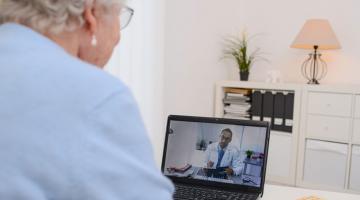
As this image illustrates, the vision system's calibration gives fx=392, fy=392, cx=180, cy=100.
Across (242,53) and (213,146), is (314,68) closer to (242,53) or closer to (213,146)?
(242,53)

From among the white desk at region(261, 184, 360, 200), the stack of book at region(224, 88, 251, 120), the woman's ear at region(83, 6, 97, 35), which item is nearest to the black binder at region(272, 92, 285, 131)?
the stack of book at region(224, 88, 251, 120)

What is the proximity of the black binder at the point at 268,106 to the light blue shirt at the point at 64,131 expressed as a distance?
290cm

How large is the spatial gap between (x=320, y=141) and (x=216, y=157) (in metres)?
2.16

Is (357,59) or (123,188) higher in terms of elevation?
(357,59)

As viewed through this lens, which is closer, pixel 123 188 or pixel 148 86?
pixel 123 188

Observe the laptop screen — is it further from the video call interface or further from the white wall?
the white wall

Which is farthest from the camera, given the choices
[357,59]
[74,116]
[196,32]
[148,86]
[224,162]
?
[357,59]

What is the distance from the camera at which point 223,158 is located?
1.31 m

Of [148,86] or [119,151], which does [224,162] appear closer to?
[119,151]

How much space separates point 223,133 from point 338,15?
2647 mm

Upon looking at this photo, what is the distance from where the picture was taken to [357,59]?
344cm

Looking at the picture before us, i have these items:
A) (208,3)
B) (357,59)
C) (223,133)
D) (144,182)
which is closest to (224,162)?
(223,133)

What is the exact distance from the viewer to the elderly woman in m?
0.52

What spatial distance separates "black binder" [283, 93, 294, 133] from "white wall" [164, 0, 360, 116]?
489 millimetres
